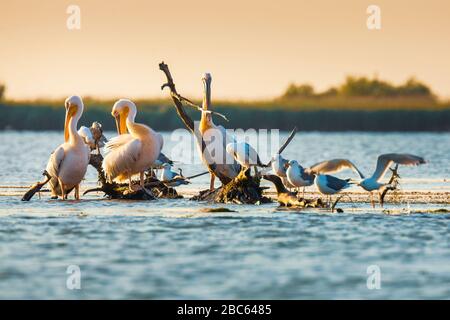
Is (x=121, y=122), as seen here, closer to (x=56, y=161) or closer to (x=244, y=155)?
(x=56, y=161)

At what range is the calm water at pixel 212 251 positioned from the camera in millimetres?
9375

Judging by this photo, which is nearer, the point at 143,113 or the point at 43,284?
the point at 43,284

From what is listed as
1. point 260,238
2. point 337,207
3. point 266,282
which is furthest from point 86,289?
point 337,207

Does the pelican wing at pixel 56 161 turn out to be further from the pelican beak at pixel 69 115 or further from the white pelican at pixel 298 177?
the white pelican at pixel 298 177

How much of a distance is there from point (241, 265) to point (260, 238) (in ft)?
4.74

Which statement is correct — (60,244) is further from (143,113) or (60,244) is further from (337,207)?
(143,113)

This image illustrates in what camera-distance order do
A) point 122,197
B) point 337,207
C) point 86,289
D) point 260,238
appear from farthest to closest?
point 122,197 → point 337,207 → point 260,238 → point 86,289

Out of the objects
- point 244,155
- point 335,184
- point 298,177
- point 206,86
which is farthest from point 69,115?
point 335,184

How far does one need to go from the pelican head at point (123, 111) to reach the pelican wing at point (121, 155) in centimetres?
48

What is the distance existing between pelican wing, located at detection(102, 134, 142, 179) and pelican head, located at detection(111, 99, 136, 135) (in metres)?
0.48

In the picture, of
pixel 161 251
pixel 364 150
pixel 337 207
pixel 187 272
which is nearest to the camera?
pixel 187 272

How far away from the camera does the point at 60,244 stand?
11.3 meters

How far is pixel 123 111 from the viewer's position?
16.2 m

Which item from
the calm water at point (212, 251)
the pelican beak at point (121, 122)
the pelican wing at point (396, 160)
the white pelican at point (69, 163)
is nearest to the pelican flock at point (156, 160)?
the white pelican at point (69, 163)
